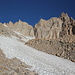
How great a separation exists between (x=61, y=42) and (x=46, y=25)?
364ft

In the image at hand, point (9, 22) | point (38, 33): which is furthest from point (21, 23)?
point (38, 33)

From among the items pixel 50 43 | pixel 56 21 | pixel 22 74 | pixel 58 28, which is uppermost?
pixel 56 21

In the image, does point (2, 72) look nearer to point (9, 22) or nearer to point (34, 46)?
point (34, 46)

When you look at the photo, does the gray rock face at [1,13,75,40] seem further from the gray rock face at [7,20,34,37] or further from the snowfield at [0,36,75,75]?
the snowfield at [0,36,75,75]

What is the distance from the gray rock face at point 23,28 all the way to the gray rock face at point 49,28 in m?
9.24

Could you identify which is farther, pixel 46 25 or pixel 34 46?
pixel 46 25

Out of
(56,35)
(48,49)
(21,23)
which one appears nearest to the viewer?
(48,49)

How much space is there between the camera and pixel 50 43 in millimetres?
24797

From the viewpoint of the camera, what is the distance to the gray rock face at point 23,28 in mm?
134375

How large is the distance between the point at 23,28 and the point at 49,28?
34071 millimetres

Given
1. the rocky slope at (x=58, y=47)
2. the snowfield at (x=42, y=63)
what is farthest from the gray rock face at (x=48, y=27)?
the snowfield at (x=42, y=63)

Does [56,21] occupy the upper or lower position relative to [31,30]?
upper

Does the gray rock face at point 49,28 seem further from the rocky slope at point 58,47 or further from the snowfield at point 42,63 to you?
the snowfield at point 42,63

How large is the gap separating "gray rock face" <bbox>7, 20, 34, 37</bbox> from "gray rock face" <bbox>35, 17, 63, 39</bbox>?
30.3 ft
